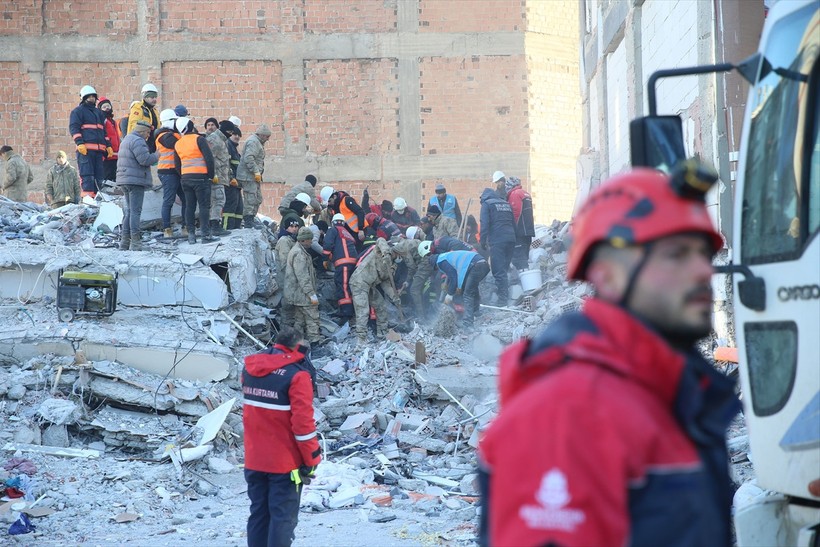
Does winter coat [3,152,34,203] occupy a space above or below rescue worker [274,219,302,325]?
above

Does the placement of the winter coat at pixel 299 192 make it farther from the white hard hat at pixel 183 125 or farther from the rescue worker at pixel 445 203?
the white hard hat at pixel 183 125

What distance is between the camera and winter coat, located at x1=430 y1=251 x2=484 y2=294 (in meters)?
16.8

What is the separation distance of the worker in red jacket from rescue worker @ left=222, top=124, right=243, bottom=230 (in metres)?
9.83

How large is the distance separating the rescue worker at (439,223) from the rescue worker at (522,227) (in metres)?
1.24

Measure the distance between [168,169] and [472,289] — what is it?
5353 mm

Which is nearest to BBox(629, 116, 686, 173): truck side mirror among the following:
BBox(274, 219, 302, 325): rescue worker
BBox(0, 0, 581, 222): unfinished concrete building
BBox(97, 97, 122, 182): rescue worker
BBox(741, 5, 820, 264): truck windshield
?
BBox(741, 5, 820, 264): truck windshield

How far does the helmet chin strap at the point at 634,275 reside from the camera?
6.93 feet

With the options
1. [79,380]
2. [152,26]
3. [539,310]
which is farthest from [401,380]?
[152,26]

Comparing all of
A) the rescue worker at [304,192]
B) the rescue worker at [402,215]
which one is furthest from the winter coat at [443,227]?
the rescue worker at [304,192]

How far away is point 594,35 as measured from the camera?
2305 centimetres

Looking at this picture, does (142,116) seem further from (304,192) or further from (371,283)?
(371,283)

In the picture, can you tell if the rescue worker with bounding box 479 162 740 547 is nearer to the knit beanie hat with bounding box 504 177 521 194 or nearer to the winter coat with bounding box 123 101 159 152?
the winter coat with bounding box 123 101 159 152

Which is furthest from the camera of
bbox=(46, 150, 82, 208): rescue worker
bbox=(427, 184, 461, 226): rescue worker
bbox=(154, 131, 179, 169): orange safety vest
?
bbox=(427, 184, 461, 226): rescue worker

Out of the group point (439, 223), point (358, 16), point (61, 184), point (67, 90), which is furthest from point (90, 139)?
point (358, 16)
